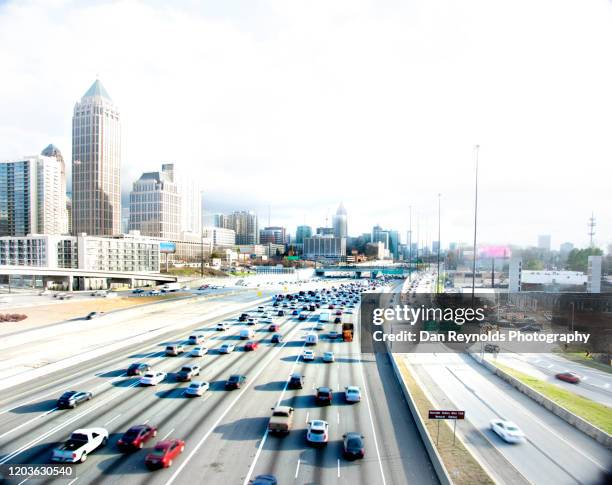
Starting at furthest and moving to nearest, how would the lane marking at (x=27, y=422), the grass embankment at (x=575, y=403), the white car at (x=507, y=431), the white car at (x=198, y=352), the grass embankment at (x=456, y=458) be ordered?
Result: 1. the white car at (x=198, y=352)
2. the grass embankment at (x=575, y=403)
3. the white car at (x=507, y=431)
4. the lane marking at (x=27, y=422)
5. the grass embankment at (x=456, y=458)

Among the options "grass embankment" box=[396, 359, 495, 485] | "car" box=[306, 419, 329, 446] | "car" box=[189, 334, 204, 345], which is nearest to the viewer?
"grass embankment" box=[396, 359, 495, 485]

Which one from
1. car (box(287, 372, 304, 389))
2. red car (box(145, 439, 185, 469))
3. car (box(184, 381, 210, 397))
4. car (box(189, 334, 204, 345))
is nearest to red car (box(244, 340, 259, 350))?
car (box(189, 334, 204, 345))

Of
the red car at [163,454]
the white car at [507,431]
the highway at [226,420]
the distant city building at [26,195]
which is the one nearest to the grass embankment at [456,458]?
the highway at [226,420]

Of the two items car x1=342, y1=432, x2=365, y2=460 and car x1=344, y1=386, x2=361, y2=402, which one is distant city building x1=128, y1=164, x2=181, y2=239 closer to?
car x1=344, y1=386, x2=361, y2=402

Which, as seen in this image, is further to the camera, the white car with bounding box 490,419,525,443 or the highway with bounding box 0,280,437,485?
the white car with bounding box 490,419,525,443

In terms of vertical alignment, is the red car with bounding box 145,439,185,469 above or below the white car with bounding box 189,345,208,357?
above

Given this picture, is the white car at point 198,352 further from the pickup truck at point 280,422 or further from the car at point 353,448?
the car at point 353,448

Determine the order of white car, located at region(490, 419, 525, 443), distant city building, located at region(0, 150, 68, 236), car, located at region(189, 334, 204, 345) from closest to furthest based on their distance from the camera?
white car, located at region(490, 419, 525, 443) < car, located at region(189, 334, 204, 345) < distant city building, located at region(0, 150, 68, 236)
